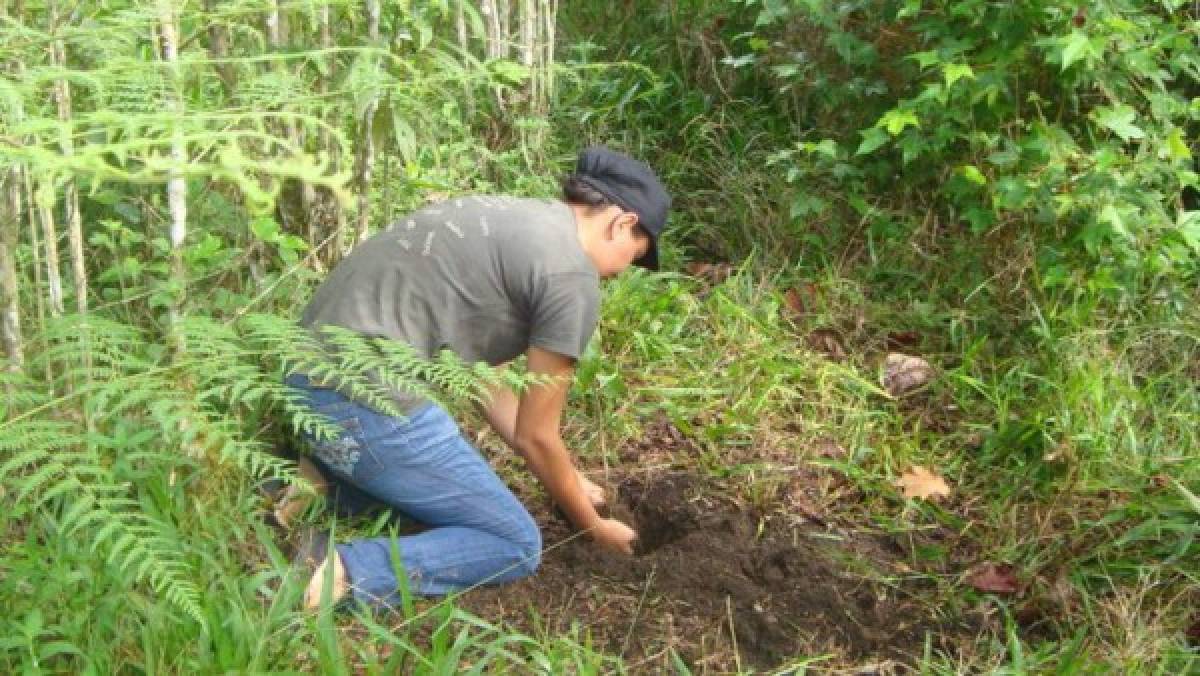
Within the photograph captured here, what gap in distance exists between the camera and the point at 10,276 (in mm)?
2562

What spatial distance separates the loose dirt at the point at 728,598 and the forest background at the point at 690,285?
3.9 inches

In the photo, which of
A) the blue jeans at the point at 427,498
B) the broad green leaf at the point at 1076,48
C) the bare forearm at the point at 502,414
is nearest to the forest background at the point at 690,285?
the broad green leaf at the point at 1076,48

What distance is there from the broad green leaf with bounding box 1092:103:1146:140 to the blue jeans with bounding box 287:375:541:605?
79.6 inches

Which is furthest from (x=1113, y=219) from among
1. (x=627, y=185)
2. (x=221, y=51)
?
(x=221, y=51)

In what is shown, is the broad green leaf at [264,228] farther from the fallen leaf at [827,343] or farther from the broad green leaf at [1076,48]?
the broad green leaf at [1076,48]

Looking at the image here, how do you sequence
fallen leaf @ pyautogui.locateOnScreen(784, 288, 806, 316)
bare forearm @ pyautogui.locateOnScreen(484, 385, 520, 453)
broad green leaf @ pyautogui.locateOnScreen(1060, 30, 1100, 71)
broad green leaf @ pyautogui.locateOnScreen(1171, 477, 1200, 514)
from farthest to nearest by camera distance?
fallen leaf @ pyautogui.locateOnScreen(784, 288, 806, 316)
broad green leaf @ pyautogui.locateOnScreen(1060, 30, 1100, 71)
bare forearm @ pyautogui.locateOnScreen(484, 385, 520, 453)
broad green leaf @ pyautogui.locateOnScreen(1171, 477, 1200, 514)

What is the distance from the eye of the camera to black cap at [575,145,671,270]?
306cm

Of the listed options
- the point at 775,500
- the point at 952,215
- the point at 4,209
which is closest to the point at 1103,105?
the point at 952,215

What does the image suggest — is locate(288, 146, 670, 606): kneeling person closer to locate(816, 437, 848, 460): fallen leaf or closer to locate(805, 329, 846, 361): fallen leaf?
locate(816, 437, 848, 460): fallen leaf

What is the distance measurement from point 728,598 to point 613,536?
1.19 ft

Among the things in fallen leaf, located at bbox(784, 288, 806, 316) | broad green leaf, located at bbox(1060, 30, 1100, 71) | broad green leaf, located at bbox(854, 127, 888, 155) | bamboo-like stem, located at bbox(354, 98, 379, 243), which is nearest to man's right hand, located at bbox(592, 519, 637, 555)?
bamboo-like stem, located at bbox(354, 98, 379, 243)

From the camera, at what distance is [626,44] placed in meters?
5.34

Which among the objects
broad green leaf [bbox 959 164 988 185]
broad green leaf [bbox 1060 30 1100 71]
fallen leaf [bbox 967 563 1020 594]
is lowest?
fallen leaf [bbox 967 563 1020 594]

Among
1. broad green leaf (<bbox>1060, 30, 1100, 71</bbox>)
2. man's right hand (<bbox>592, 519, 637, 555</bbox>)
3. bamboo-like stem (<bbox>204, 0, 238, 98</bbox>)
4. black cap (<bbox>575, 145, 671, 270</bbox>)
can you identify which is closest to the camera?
bamboo-like stem (<bbox>204, 0, 238, 98</bbox>)
